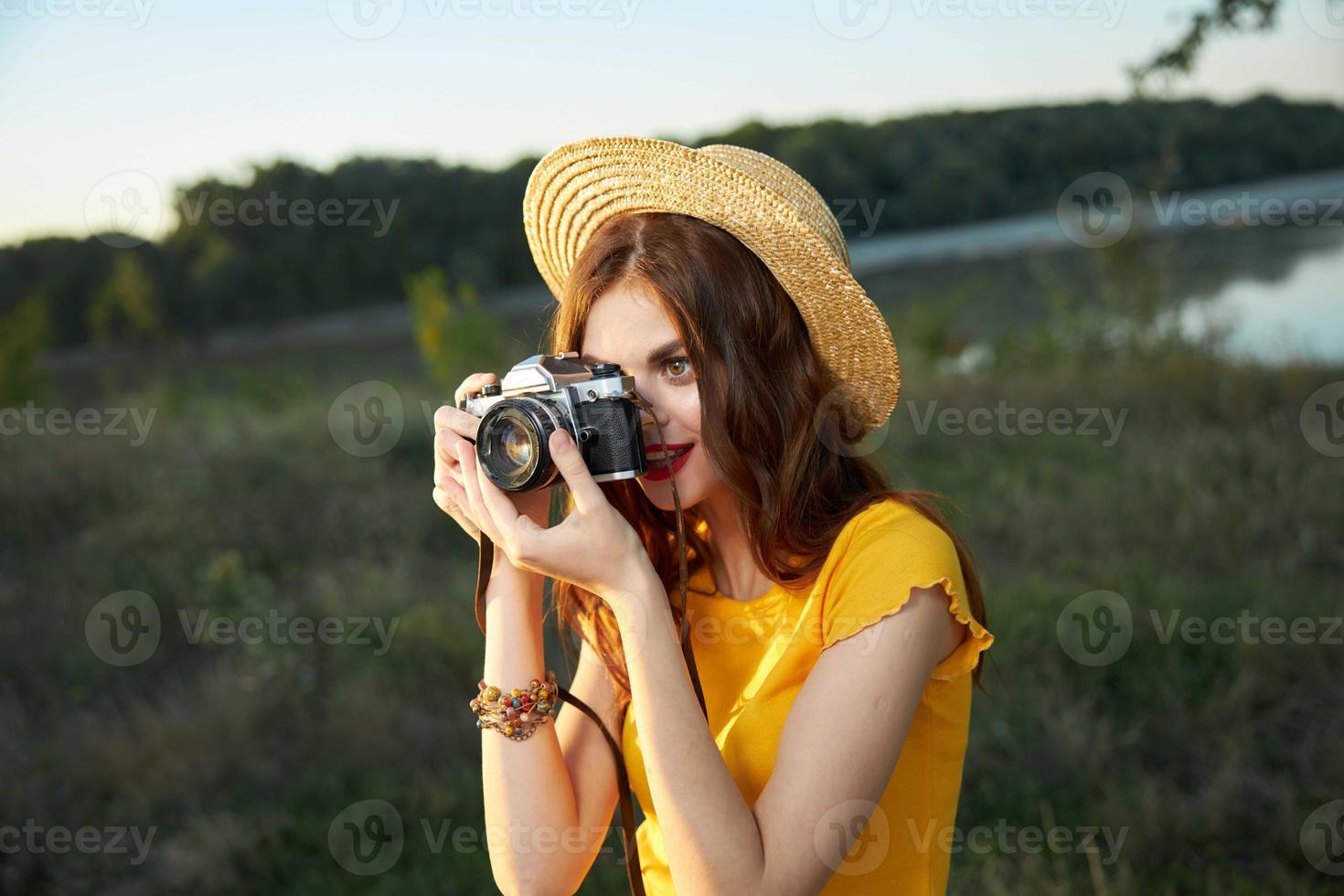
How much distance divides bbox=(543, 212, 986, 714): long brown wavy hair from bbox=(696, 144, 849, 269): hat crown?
91 mm

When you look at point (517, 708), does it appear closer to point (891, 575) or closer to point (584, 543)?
point (584, 543)

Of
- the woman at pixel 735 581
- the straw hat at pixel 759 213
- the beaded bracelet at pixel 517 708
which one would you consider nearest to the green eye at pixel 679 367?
the woman at pixel 735 581

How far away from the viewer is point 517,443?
4.36 ft

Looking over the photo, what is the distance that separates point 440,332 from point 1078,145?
16.5ft

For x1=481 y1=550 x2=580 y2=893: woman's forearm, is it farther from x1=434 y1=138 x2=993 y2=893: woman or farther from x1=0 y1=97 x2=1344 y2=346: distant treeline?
x1=0 y1=97 x2=1344 y2=346: distant treeline

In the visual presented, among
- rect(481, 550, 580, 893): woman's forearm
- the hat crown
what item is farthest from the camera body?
the hat crown

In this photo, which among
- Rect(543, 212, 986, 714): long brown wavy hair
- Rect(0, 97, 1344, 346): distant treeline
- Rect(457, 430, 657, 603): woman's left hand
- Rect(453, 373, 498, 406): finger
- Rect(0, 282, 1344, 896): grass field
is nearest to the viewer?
Rect(457, 430, 657, 603): woman's left hand

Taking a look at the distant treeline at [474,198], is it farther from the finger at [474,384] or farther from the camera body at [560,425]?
the camera body at [560,425]

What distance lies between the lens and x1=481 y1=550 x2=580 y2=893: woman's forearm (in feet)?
4.60

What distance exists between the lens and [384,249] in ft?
35.1

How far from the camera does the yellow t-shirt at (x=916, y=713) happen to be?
1240 millimetres

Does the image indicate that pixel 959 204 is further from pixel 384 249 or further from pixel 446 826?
pixel 446 826

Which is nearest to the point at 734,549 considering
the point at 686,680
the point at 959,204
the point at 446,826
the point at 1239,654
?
the point at 686,680

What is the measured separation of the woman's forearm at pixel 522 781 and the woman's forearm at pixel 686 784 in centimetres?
29
